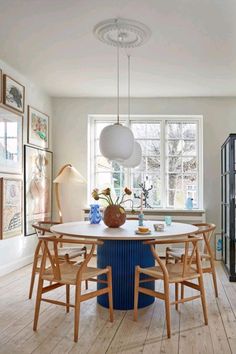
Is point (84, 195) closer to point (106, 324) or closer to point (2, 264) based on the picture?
point (2, 264)

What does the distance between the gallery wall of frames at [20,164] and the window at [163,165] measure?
0.88 meters

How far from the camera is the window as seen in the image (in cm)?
586

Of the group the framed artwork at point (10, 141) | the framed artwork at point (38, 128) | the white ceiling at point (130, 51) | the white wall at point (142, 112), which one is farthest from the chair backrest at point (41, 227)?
the white ceiling at point (130, 51)

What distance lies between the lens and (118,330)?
8.96 ft

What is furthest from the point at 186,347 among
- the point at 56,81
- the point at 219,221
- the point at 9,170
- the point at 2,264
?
the point at 56,81

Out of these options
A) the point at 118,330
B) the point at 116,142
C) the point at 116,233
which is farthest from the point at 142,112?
the point at 118,330

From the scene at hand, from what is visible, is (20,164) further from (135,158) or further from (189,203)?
(189,203)

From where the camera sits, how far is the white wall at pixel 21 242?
4338mm

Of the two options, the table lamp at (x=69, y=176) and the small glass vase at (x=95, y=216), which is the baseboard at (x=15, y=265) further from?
the small glass vase at (x=95, y=216)

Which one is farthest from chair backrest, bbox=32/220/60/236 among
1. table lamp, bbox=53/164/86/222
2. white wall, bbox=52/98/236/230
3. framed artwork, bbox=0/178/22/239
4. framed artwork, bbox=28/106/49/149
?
white wall, bbox=52/98/236/230

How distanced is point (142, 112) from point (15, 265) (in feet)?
9.98

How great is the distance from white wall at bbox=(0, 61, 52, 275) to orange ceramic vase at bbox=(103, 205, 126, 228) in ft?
5.03

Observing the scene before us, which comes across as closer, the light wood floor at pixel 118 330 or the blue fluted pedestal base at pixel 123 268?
the light wood floor at pixel 118 330

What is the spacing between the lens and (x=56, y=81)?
497 cm
